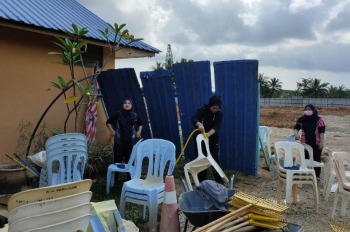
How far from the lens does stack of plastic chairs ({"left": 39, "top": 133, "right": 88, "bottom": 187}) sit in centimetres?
488

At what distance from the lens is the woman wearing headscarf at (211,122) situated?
6250mm

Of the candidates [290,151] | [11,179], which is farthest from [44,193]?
[290,151]

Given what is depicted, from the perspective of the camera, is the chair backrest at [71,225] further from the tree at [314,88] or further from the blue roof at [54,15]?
the tree at [314,88]

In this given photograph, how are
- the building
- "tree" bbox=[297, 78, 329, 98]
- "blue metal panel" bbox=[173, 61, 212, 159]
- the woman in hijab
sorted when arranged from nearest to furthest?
1. the woman in hijab
2. the building
3. "blue metal panel" bbox=[173, 61, 212, 159]
4. "tree" bbox=[297, 78, 329, 98]

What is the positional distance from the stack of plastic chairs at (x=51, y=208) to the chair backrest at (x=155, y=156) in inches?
88.3

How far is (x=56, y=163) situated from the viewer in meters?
4.99

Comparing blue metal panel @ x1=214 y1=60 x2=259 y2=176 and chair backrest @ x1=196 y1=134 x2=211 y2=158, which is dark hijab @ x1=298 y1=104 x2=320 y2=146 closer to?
blue metal panel @ x1=214 y1=60 x2=259 y2=176

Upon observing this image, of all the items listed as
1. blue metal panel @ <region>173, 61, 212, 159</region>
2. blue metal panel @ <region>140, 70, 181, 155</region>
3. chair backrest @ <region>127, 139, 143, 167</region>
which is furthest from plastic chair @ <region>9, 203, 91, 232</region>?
blue metal panel @ <region>140, 70, 181, 155</region>

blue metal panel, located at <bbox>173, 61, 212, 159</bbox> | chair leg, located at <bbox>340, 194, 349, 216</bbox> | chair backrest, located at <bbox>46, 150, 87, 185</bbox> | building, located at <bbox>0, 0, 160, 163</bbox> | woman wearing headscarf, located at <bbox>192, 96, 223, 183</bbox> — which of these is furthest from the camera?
blue metal panel, located at <bbox>173, 61, 212, 159</bbox>

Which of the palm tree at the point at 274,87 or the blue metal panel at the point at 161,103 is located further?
the palm tree at the point at 274,87

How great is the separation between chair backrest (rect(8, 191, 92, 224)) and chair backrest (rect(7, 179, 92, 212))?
0.14 feet

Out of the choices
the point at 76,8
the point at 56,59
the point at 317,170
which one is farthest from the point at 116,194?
the point at 76,8

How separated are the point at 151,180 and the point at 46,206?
2.57m

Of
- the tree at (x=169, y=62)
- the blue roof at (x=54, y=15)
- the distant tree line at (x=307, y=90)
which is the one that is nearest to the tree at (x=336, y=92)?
the distant tree line at (x=307, y=90)
